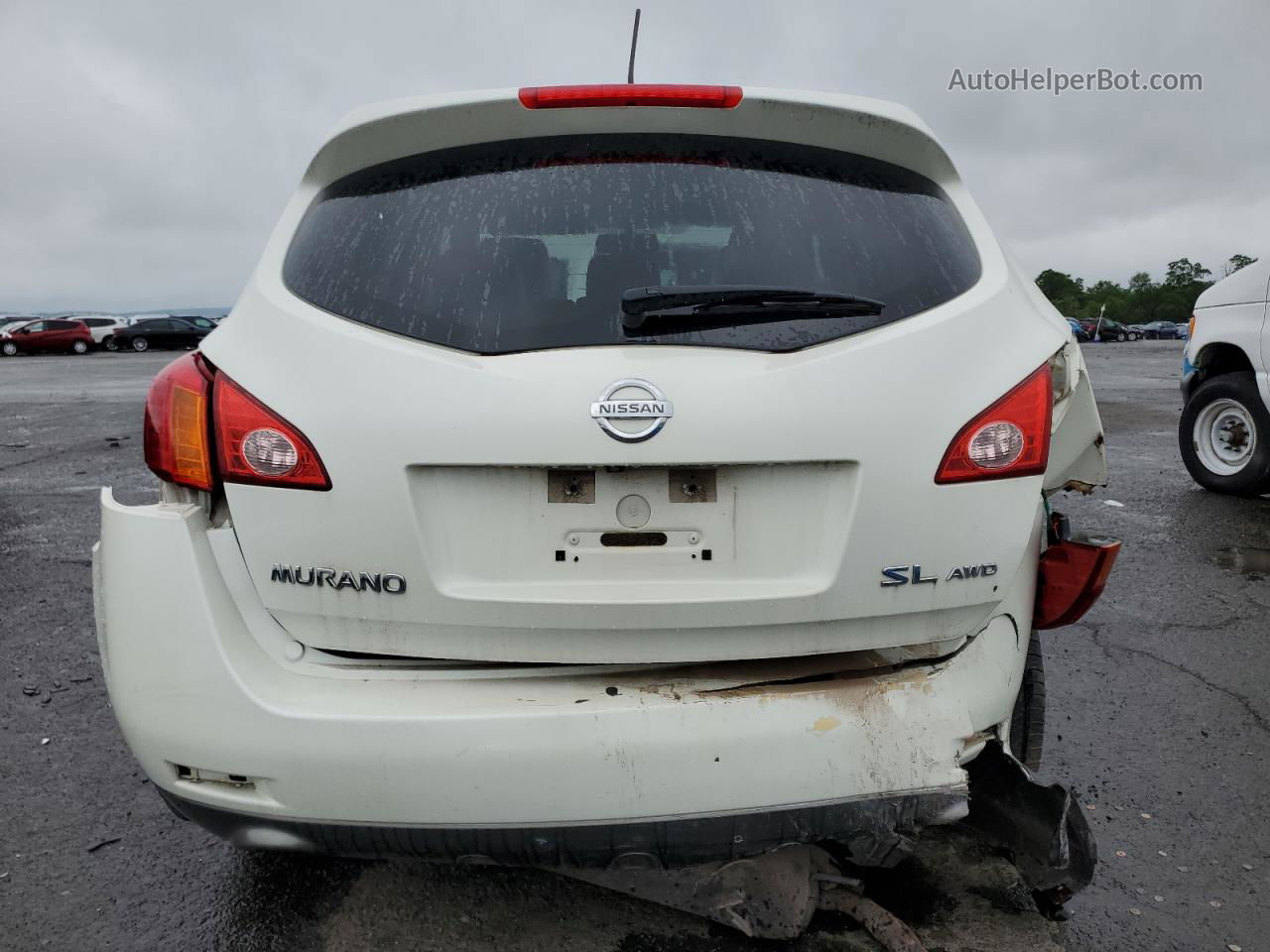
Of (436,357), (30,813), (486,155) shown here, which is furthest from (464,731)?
(30,813)

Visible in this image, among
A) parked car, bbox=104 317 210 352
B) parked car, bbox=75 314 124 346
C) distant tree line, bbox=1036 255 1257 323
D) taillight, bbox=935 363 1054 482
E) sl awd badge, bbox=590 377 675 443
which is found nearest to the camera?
sl awd badge, bbox=590 377 675 443

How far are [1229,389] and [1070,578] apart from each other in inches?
246

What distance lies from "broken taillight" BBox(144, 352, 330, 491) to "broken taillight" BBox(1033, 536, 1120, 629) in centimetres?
153

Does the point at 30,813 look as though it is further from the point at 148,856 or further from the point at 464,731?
the point at 464,731

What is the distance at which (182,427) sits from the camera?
192 centimetres

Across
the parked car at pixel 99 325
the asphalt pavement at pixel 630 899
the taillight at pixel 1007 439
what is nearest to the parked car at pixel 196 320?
the parked car at pixel 99 325

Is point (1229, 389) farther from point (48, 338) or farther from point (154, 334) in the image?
point (48, 338)

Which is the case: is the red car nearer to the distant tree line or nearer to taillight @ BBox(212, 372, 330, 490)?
taillight @ BBox(212, 372, 330, 490)

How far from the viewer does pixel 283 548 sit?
1849 mm

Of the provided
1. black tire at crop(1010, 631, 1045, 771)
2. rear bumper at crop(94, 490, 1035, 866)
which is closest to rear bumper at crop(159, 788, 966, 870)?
rear bumper at crop(94, 490, 1035, 866)

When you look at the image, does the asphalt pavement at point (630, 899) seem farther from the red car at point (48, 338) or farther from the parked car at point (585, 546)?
the red car at point (48, 338)

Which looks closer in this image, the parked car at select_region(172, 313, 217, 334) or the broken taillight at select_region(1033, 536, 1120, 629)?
the broken taillight at select_region(1033, 536, 1120, 629)

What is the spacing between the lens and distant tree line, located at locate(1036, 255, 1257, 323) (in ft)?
361

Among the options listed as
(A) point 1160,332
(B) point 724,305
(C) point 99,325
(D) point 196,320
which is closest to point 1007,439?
(B) point 724,305
